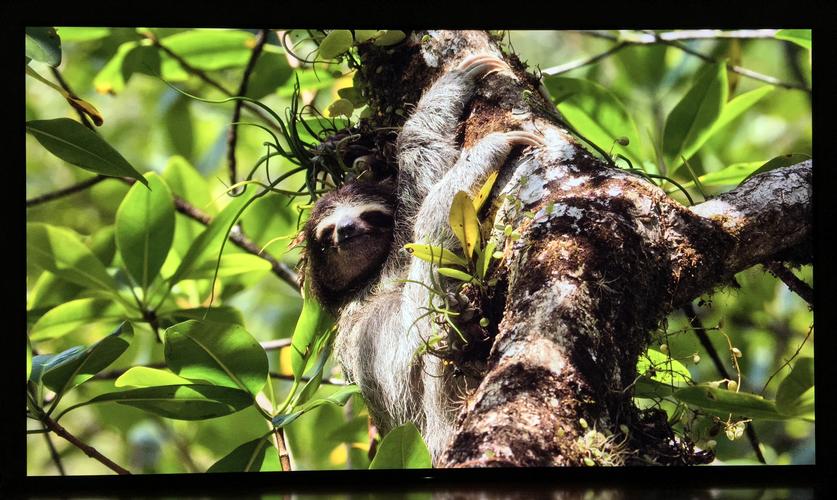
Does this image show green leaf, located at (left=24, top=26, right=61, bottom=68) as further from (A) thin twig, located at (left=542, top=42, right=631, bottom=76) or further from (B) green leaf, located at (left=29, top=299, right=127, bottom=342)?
(A) thin twig, located at (left=542, top=42, right=631, bottom=76)

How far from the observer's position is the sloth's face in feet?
12.6

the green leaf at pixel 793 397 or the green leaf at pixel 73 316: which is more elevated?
the green leaf at pixel 73 316

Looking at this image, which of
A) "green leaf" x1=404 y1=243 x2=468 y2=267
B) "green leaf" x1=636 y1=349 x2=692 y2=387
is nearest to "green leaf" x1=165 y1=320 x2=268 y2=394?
"green leaf" x1=404 y1=243 x2=468 y2=267

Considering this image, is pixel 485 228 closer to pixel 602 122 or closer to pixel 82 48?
pixel 602 122

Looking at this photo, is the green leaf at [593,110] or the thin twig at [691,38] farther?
the thin twig at [691,38]

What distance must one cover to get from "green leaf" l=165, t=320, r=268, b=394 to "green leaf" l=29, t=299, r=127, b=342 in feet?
2.55

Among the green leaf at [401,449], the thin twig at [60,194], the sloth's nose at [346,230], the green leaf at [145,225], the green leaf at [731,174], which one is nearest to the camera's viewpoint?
the green leaf at [401,449]

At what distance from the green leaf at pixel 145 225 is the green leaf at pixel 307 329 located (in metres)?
0.76

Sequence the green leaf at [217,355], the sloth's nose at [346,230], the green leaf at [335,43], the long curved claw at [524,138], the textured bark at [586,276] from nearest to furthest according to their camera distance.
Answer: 1. the textured bark at [586,276]
2. the long curved claw at [524,138]
3. the green leaf at [217,355]
4. the green leaf at [335,43]
5. the sloth's nose at [346,230]

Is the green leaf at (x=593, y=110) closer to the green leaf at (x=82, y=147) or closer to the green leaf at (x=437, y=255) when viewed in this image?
the green leaf at (x=437, y=255)

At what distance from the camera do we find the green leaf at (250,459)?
356 centimetres

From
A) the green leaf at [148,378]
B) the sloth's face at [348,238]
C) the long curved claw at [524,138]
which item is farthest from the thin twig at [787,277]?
the green leaf at [148,378]
